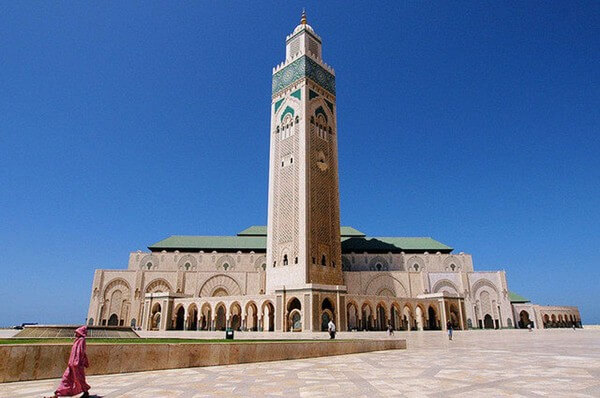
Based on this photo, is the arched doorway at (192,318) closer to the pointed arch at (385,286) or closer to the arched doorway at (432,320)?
the pointed arch at (385,286)

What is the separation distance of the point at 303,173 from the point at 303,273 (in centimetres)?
820

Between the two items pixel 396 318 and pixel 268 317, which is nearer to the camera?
pixel 268 317

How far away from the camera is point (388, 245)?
1645 inches

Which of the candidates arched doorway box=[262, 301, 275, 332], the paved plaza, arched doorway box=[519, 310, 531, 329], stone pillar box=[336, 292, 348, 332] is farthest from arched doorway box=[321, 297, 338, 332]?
arched doorway box=[519, 310, 531, 329]

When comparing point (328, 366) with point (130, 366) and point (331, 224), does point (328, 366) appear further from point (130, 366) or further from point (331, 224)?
point (331, 224)

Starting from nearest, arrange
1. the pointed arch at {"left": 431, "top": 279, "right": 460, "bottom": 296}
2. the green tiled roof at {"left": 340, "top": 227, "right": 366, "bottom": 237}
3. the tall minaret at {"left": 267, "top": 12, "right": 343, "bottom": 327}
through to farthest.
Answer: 1. the tall minaret at {"left": 267, "top": 12, "right": 343, "bottom": 327}
2. the pointed arch at {"left": 431, "top": 279, "right": 460, "bottom": 296}
3. the green tiled roof at {"left": 340, "top": 227, "right": 366, "bottom": 237}

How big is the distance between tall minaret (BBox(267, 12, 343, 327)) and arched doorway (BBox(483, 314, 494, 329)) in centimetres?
1623

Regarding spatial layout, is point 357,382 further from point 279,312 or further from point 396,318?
point 396,318

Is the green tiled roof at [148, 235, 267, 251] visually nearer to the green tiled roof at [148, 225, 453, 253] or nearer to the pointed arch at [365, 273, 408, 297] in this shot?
the green tiled roof at [148, 225, 453, 253]

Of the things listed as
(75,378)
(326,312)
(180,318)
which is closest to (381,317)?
(326,312)

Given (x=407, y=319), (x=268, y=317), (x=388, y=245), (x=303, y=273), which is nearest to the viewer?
(x=268, y=317)

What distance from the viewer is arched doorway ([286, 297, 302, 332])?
26.7m

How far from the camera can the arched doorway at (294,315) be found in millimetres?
26747

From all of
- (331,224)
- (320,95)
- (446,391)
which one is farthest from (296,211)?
(446,391)
